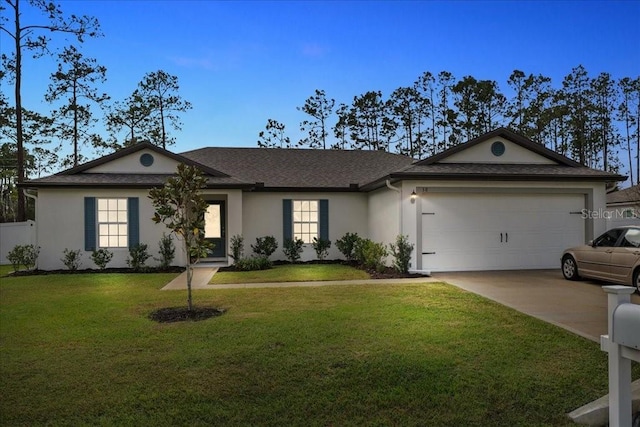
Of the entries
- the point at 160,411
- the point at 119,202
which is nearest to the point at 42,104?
the point at 119,202

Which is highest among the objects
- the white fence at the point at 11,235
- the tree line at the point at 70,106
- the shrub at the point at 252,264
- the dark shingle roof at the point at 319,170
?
the tree line at the point at 70,106

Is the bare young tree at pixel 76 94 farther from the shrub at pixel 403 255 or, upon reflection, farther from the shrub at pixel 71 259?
the shrub at pixel 403 255

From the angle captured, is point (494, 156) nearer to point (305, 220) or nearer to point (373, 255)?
point (373, 255)

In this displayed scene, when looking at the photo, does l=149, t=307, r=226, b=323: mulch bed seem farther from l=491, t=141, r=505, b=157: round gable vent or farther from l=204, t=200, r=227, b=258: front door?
l=491, t=141, r=505, b=157: round gable vent

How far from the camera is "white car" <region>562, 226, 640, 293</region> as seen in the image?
29.3 feet

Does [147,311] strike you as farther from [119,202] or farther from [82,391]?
[119,202]

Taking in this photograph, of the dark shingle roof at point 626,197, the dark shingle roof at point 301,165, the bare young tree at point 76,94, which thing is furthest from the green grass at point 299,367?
the bare young tree at point 76,94

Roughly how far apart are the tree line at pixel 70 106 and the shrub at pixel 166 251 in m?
10.6

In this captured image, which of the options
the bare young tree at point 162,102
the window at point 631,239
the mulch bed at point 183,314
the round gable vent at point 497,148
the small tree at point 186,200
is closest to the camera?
the mulch bed at point 183,314

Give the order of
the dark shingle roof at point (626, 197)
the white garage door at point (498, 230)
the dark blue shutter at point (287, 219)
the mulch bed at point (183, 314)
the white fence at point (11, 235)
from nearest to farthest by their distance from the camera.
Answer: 1. the mulch bed at point (183, 314)
2. the white garage door at point (498, 230)
3. the dark blue shutter at point (287, 219)
4. the white fence at point (11, 235)
5. the dark shingle roof at point (626, 197)

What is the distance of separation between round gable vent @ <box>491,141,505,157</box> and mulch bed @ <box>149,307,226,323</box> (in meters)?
9.52

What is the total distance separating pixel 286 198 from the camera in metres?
15.6

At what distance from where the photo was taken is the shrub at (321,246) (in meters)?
15.3

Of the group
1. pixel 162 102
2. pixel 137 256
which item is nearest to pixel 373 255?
pixel 137 256
